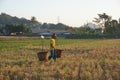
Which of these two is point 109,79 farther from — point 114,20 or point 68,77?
point 114,20

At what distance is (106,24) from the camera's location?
4478 inches

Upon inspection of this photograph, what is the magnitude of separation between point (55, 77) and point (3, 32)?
96.0 meters

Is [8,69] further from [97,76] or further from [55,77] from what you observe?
[97,76]

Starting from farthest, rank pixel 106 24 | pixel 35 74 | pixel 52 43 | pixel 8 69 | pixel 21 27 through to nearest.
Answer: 1. pixel 106 24
2. pixel 21 27
3. pixel 52 43
4. pixel 8 69
5. pixel 35 74

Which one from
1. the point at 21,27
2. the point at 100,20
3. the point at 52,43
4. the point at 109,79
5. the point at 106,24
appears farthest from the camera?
the point at 100,20

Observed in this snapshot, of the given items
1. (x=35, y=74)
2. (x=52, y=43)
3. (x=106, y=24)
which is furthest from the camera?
(x=106, y=24)

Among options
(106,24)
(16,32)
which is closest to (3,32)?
(16,32)

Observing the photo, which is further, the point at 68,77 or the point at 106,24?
the point at 106,24

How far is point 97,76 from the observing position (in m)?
11.9

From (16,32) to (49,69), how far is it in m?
92.3

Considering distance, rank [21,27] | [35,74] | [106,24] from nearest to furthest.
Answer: [35,74]
[21,27]
[106,24]

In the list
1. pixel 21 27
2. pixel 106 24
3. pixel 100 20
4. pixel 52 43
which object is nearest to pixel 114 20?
pixel 106 24

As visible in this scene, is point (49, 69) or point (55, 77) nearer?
point (55, 77)

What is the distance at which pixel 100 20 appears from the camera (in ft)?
399
